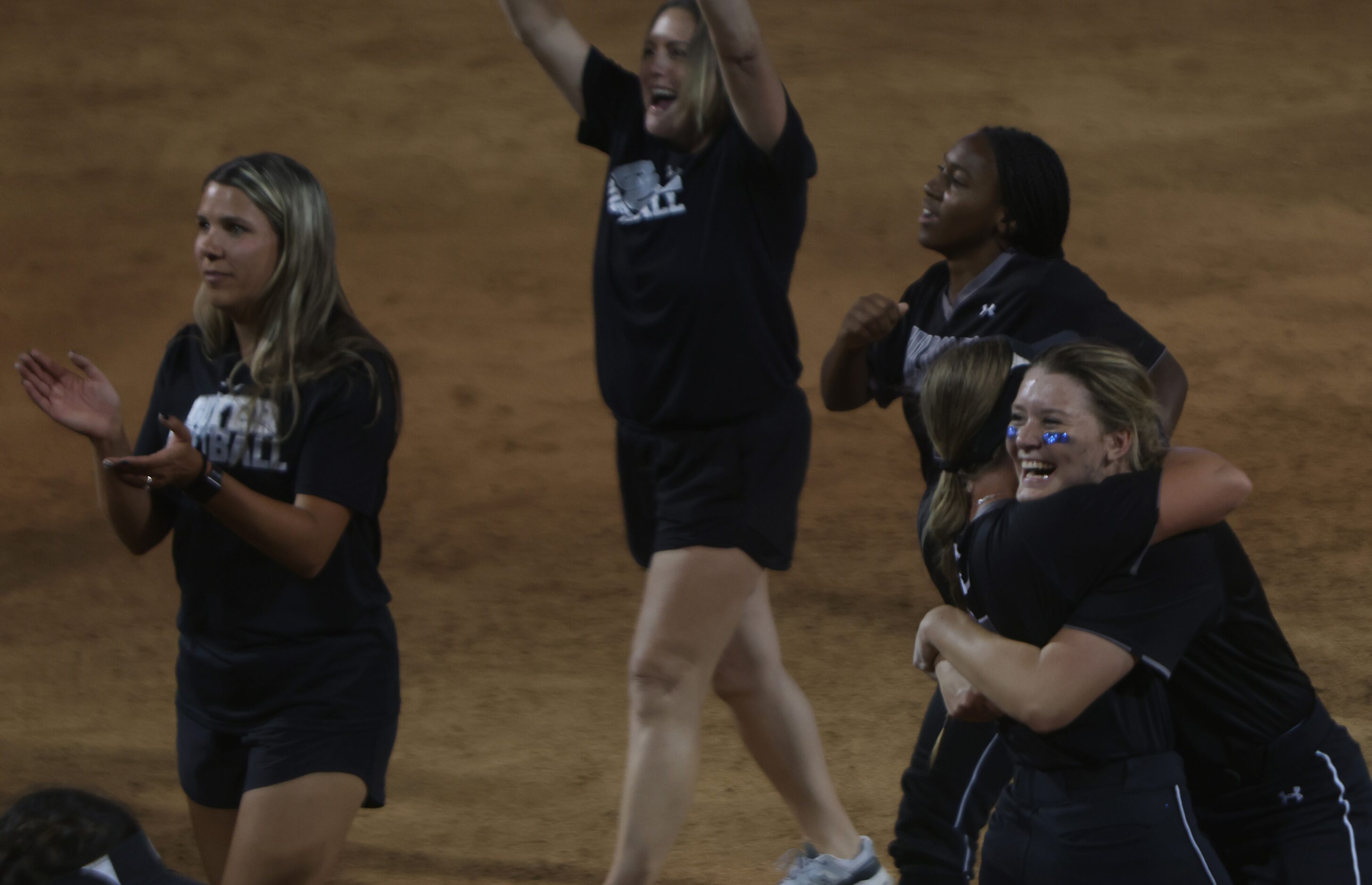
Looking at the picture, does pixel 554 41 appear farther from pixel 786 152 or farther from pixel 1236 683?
pixel 1236 683

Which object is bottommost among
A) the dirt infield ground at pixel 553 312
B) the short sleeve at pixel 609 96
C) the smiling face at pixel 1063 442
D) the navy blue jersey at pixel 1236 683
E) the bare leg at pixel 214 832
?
the dirt infield ground at pixel 553 312

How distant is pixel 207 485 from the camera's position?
2.89 meters

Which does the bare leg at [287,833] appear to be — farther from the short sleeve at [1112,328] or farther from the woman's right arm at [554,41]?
the short sleeve at [1112,328]

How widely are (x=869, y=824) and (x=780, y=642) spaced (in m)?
1.90

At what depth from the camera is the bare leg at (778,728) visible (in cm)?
394

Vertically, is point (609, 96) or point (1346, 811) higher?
point (609, 96)

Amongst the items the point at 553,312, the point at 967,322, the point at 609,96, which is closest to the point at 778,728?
the point at 967,322

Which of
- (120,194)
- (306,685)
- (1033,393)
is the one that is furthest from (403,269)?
(1033,393)

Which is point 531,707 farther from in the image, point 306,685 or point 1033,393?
point 1033,393

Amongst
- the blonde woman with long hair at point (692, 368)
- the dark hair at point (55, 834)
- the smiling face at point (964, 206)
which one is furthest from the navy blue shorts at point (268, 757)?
the smiling face at point (964, 206)

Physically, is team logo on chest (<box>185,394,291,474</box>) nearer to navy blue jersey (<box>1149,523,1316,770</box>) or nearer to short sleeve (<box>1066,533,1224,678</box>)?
short sleeve (<box>1066,533,1224,678</box>)

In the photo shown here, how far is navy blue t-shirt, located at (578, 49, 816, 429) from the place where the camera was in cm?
366

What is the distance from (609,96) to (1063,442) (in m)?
1.82

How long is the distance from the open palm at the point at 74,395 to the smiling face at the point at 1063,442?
1.64 metres
